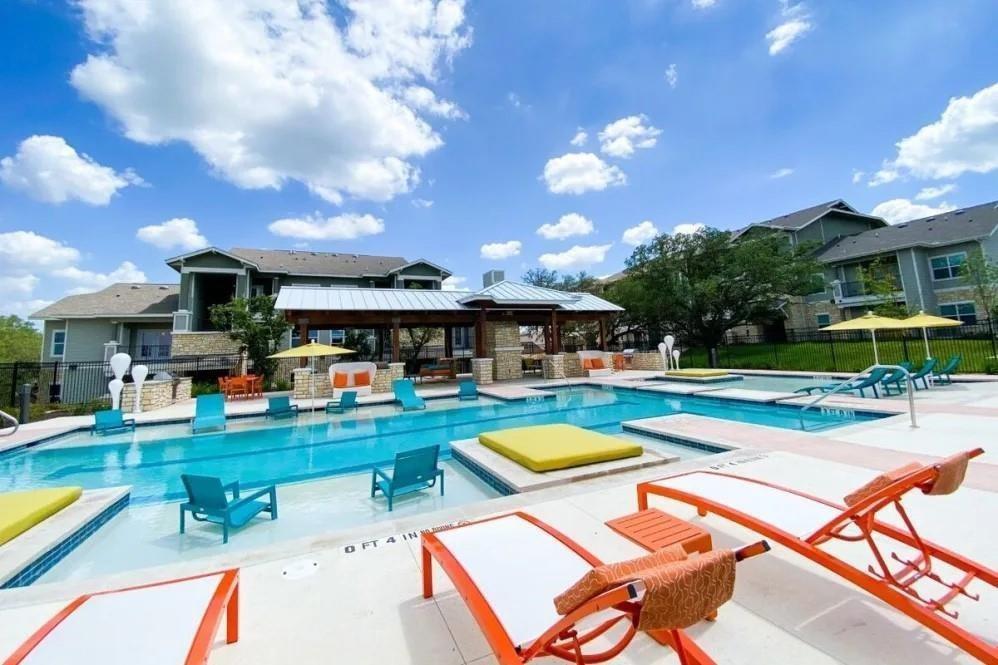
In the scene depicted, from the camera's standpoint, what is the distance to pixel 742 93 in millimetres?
13914

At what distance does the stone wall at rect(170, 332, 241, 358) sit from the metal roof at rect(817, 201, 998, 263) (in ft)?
130

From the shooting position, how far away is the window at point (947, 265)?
23797mm

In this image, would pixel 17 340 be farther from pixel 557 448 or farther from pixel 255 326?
pixel 557 448

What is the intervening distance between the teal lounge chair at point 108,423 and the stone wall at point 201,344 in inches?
511

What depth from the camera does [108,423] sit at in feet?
33.3

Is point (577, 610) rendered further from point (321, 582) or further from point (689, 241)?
point (689, 241)

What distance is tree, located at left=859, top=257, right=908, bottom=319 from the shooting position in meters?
21.3

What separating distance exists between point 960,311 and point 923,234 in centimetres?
A: 542

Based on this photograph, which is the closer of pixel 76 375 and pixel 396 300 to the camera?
pixel 396 300

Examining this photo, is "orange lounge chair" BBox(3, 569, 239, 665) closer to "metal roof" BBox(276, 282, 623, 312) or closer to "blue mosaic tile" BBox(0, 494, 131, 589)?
"blue mosaic tile" BBox(0, 494, 131, 589)

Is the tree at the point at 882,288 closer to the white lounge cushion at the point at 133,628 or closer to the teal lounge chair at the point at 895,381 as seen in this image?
the teal lounge chair at the point at 895,381

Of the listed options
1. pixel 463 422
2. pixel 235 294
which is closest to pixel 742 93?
pixel 463 422

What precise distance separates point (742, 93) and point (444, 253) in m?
21.1

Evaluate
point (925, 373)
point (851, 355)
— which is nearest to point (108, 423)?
point (925, 373)
